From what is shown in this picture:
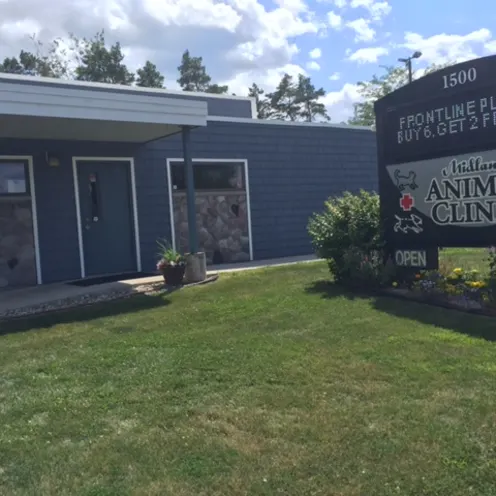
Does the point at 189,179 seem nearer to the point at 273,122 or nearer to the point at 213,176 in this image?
the point at 213,176

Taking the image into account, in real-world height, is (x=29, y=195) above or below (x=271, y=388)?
above

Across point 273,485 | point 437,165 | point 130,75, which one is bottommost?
point 273,485

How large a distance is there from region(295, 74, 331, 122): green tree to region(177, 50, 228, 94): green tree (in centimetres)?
868

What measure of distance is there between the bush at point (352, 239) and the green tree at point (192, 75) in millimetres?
46521

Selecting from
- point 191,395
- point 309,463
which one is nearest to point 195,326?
point 191,395

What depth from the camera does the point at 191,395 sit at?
159 inches

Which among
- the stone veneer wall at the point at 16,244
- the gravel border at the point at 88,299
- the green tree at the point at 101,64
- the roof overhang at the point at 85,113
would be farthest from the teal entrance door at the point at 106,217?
the green tree at the point at 101,64

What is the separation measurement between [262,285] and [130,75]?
40.5 meters

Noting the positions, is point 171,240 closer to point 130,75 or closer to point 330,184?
point 330,184

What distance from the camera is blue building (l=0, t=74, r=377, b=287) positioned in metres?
8.25

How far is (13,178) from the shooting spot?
9.41 metres

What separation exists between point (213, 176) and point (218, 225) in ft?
3.09

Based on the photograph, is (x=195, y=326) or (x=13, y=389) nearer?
(x=13, y=389)

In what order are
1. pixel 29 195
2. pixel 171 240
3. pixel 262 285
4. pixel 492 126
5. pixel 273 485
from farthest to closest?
pixel 171 240 → pixel 29 195 → pixel 262 285 → pixel 492 126 → pixel 273 485
